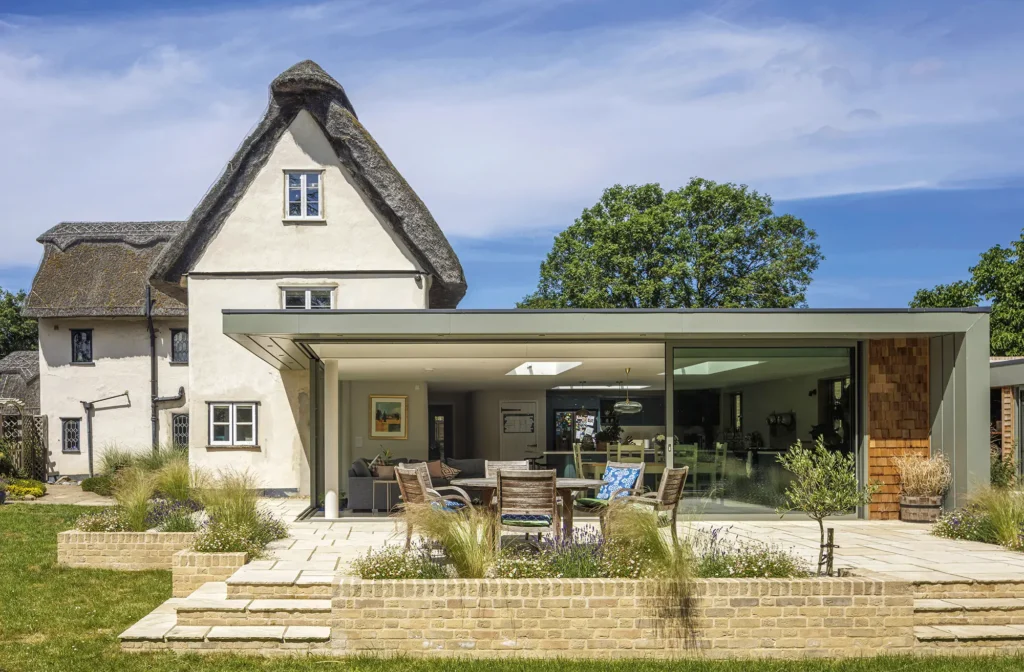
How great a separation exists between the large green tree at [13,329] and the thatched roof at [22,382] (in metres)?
10.2

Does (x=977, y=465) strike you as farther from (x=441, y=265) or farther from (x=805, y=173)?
(x=805, y=173)

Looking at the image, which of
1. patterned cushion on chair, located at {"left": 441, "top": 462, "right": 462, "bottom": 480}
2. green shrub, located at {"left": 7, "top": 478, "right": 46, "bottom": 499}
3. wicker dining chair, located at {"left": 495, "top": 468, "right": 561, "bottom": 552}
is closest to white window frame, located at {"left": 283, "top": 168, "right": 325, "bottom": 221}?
patterned cushion on chair, located at {"left": 441, "top": 462, "right": 462, "bottom": 480}

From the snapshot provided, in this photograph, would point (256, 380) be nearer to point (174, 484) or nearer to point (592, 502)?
point (174, 484)

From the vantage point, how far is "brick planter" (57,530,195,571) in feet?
32.9

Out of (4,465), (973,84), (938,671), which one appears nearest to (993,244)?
(973,84)

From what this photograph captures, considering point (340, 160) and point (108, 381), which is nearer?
point (340, 160)

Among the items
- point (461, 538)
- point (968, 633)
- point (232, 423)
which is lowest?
point (968, 633)

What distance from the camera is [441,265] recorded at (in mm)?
16938

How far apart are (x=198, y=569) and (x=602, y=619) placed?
12.4 ft

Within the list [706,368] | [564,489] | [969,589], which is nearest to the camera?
[969,589]

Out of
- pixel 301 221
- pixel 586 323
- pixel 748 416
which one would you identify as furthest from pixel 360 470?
pixel 301 221

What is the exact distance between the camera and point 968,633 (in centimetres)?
705

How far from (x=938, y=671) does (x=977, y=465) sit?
563 cm

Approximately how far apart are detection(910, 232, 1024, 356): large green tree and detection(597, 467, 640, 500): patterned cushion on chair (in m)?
18.1
